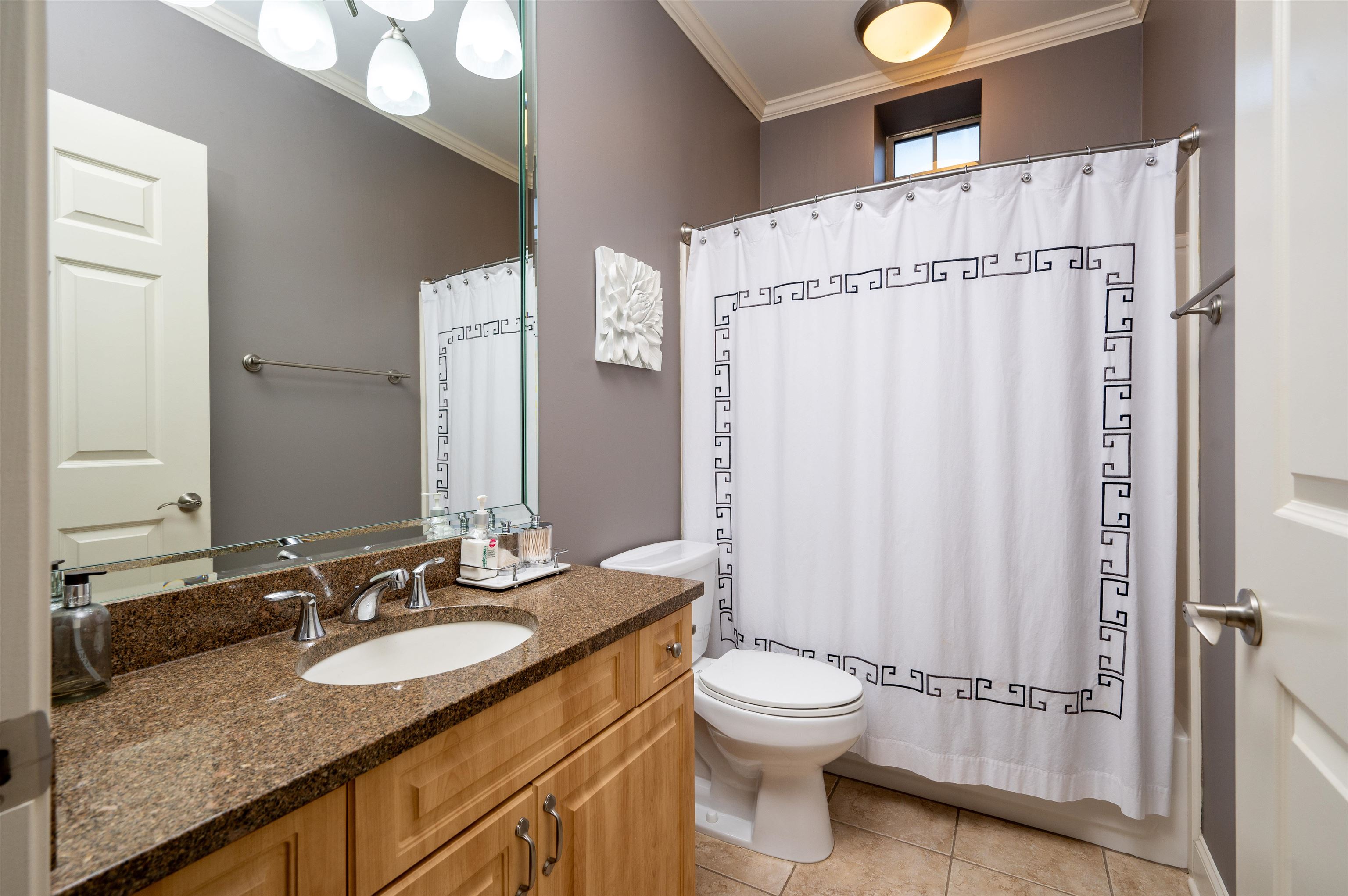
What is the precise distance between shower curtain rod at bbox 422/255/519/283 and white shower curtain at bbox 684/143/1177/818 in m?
0.89

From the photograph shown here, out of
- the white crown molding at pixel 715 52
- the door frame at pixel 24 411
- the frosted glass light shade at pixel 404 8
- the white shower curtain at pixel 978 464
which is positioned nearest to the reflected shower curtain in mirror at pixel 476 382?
the frosted glass light shade at pixel 404 8

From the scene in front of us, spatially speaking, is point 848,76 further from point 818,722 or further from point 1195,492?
point 818,722

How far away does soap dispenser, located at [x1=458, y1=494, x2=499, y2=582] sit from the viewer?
4.34 ft

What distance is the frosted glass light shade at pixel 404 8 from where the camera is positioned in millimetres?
1222

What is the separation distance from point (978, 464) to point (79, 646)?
193 centimetres

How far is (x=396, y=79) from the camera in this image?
126 cm

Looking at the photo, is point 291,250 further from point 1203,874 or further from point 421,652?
point 1203,874

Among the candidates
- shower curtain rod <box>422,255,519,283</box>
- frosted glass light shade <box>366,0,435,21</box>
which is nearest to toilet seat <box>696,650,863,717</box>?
shower curtain rod <box>422,255,519,283</box>

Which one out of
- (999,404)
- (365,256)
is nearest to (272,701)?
A: (365,256)

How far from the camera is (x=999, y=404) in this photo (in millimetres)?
1756

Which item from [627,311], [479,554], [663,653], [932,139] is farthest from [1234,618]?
[932,139]

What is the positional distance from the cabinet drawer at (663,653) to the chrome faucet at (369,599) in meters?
0.46

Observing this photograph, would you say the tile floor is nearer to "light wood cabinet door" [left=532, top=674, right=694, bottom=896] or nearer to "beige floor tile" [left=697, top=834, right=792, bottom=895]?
"beige floor tile" [left=697, top=834, right=792, bottom=895]

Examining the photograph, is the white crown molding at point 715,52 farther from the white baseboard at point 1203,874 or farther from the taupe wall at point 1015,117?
the white baseboard at point 1203,874
